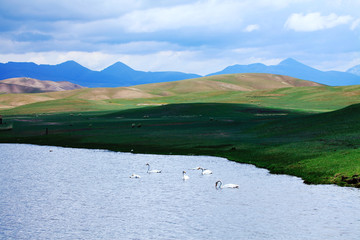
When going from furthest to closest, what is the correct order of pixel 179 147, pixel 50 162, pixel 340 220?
1. pixel 179 147
2. pixel 50 162
3. pixel 340 220

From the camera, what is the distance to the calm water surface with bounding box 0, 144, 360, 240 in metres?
28.7

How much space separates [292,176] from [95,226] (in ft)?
70.3

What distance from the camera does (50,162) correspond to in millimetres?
59531

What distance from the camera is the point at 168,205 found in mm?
35375

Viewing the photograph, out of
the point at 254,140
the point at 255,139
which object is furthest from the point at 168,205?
the point at 255,139

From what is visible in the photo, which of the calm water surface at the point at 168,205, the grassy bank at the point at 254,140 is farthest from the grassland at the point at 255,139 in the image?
the calm water surface at the point at 168,205

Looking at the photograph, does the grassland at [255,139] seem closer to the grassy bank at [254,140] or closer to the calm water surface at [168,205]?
the grassy bank at [254,140]

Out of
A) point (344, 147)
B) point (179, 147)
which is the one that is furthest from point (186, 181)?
point (179, 147)

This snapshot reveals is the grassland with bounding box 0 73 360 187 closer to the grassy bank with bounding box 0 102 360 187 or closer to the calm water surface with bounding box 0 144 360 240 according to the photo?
the grassy bank with bounding box 0 102 360 187

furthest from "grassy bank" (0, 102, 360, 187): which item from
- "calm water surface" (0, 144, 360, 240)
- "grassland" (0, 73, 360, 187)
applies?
"calm water surface" (0, 144, 360, 240)

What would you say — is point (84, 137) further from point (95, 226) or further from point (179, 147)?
point (95, 226)

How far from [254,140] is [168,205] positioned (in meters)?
39.9

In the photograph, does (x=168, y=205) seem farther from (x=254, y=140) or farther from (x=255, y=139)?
(x=255, y=139)

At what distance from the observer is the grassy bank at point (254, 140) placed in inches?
1873
